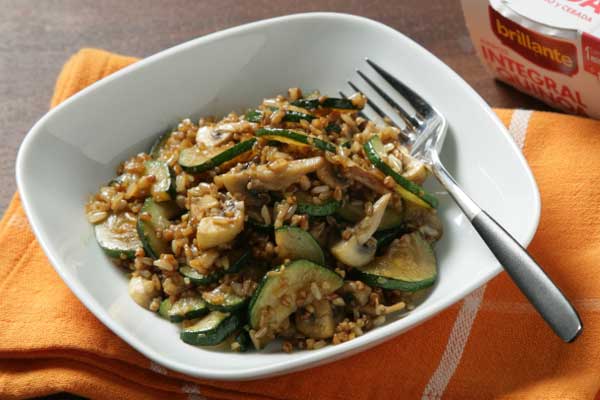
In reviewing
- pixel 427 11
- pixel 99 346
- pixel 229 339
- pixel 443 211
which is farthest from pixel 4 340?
pixel 427 11

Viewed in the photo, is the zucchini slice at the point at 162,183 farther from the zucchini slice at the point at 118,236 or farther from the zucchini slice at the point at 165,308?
the zucchini slice at the point at 165,308

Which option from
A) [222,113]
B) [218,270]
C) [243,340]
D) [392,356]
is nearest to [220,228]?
[218,270]

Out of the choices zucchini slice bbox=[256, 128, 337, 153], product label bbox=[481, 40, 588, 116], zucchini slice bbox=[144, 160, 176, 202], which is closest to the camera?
zucchini slice bbox=[256, 128, 337, 153]

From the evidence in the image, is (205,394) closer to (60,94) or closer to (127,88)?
(127,88)

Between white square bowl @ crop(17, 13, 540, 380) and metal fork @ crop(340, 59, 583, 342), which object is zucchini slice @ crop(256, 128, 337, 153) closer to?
metal fork @ crop(340, 59, 583, 342)

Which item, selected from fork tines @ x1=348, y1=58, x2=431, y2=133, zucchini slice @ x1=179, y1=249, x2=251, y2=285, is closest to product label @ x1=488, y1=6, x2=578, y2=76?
fork tines @ x1=348, y1=58, x2=431, y2=133

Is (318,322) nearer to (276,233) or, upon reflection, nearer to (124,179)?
(276,233)
